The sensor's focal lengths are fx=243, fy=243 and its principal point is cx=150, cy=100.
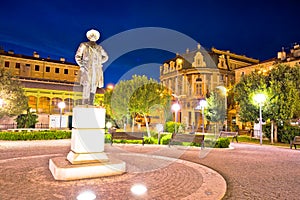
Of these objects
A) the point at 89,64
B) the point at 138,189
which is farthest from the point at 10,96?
the point at 138,189

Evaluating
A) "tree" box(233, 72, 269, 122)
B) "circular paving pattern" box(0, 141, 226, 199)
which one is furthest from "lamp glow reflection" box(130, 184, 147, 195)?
"tree" box(233, 72, 269, 122)

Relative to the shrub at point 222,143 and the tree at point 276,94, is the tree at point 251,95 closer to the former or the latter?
the tree at point 276,94

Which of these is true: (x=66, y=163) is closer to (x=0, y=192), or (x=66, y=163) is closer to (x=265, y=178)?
(x=0, y=192)

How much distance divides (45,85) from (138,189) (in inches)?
1412

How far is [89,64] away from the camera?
7453 mm

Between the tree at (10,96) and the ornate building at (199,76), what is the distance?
92.1 feet

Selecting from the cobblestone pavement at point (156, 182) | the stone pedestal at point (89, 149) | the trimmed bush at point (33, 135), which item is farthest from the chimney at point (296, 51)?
the stone pedestal at point (89, 149)

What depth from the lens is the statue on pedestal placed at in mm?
7445

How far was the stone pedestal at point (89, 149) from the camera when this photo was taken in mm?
6492

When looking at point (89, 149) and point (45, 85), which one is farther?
point (45, 85)

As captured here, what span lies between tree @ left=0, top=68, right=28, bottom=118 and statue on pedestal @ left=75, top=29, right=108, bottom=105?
1896cm

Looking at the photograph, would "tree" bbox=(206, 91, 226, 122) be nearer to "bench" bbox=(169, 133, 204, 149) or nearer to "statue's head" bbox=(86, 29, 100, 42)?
"bench" bbox=(169, 133, 204, 149)

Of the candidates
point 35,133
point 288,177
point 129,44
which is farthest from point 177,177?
point 129,44

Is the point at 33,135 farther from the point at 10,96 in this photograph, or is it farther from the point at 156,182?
the point at 156,182
